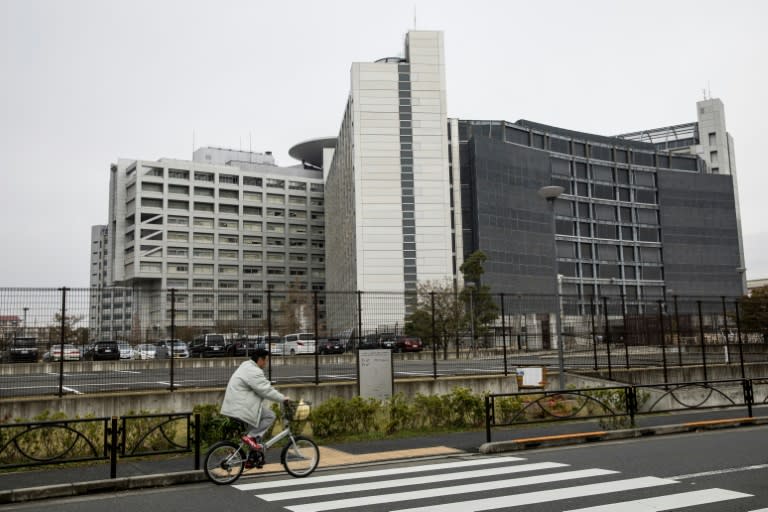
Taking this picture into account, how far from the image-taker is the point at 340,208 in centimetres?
10175

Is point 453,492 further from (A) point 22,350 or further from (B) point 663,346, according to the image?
(B) point 663,346

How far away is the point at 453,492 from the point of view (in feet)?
29.7

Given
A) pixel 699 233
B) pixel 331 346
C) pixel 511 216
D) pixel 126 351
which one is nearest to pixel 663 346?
pixel 331 346

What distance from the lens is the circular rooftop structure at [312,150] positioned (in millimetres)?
133625

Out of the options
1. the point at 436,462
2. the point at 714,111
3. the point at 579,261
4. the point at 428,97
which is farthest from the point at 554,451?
the point at 714,111

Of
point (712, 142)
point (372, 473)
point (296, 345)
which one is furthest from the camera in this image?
point (712, 142)

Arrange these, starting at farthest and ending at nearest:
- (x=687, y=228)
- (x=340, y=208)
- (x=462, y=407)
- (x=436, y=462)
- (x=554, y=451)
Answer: (x=687, y=228), (x=340, y=208), (x=462, y=407), (x=554, y=451), (x=436, y=462)

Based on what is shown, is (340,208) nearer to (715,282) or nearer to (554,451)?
(715,282)

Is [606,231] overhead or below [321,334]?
overhead

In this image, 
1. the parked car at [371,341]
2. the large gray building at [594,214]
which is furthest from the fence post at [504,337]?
the large gray building at [594,214]

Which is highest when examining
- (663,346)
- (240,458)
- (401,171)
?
(401,171)

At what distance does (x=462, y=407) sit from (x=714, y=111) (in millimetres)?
131326

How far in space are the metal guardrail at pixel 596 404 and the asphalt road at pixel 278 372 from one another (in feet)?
11.1

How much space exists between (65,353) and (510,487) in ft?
40.6
